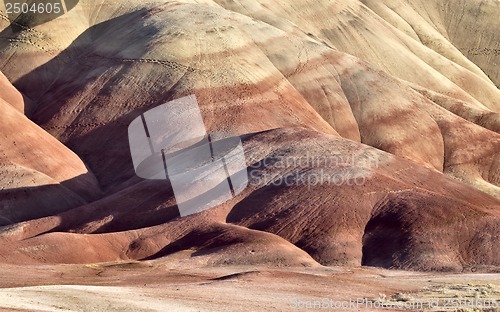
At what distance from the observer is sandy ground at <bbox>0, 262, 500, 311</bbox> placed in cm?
3353

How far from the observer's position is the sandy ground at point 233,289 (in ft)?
110

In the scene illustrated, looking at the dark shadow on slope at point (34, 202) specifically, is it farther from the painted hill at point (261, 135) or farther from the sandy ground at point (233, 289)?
the sandy ground at point (233, 289)

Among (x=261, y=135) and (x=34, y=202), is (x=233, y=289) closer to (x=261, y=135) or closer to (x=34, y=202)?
(x=34, y=202)

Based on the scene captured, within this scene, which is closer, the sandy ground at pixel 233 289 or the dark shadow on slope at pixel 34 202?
the sandy ground at pixel 233 289

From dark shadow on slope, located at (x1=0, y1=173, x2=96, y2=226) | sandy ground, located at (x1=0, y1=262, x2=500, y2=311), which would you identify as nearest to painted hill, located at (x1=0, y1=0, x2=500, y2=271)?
dark shadow on slope, located at (x1=0, y1=173, x2=96, y2=226)

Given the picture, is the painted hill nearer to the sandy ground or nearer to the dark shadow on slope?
the dark shadow on slope

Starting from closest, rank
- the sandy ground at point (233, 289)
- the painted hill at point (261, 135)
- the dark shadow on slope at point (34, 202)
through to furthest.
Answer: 1. the sandy ground at point (233, 289)
2. the painted hill at point (261, 135)
3. the dark shadow on slope at point (34, 202)

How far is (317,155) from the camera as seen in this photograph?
65188 millimetres

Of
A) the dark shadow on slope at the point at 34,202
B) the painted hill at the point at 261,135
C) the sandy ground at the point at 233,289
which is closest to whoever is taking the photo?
the sandy ground at the point at 233,289

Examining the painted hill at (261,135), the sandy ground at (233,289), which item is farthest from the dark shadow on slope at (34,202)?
the sandy ground at (233,289)

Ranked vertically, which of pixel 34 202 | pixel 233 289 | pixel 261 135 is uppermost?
pixel 233 289

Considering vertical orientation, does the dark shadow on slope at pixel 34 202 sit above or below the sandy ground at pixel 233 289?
below

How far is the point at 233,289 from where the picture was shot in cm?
4016

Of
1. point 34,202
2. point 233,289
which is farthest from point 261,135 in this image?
point 233,289
